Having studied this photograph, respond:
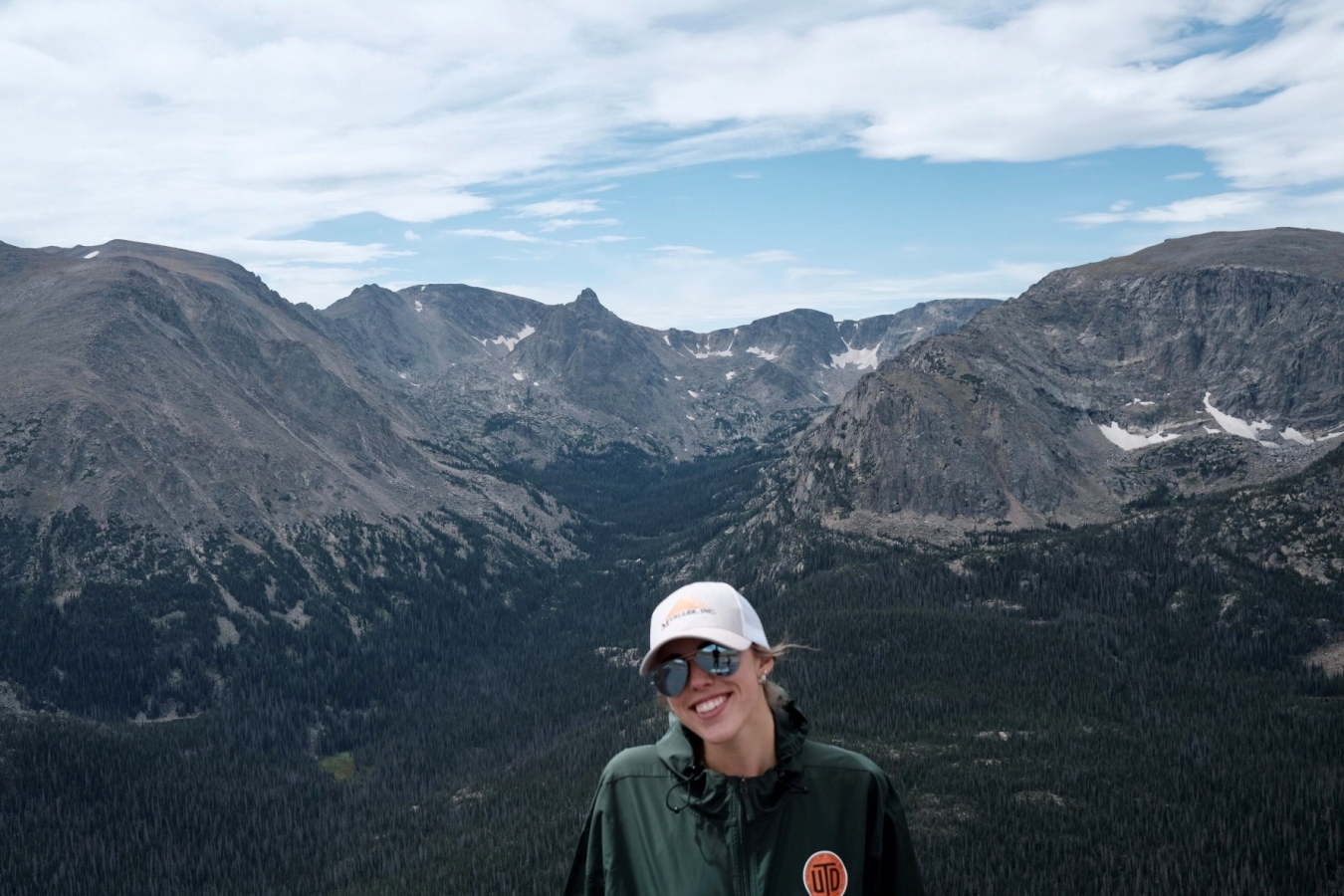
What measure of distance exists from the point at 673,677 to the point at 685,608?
2.39 ft

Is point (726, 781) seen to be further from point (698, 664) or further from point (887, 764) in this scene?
point (887, 764)

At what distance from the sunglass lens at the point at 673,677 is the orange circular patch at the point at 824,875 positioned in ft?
7.40

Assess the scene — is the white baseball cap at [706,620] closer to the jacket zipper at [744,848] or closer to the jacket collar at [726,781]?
the jacket collar at [726,781]

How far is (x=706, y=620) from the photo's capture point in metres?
9.91

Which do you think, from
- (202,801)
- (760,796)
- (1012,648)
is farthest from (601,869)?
(1012,648)

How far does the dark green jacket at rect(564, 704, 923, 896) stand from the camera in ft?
33.0

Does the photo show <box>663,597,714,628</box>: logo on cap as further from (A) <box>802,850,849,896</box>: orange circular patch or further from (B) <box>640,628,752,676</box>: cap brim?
(A) <box>802,850,849,896</box>: orange circular patch

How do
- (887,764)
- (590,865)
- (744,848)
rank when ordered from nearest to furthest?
(744,848) → (590,865) → (887,764)

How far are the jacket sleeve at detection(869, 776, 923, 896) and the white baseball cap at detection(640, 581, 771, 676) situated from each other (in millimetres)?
2099

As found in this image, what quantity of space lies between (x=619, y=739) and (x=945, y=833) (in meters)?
60.9

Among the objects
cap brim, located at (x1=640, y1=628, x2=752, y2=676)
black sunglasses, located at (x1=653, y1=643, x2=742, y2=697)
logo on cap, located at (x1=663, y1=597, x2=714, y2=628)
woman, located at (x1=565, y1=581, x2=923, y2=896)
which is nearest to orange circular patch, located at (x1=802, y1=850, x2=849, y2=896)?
woman, located at (x1=565, y1=581, x2=923, y2=896)

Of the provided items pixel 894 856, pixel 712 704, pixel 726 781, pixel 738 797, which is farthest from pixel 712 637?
pixel 894 856

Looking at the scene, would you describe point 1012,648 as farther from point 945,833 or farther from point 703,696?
point 703,696

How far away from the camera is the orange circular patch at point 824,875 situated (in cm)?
1004
